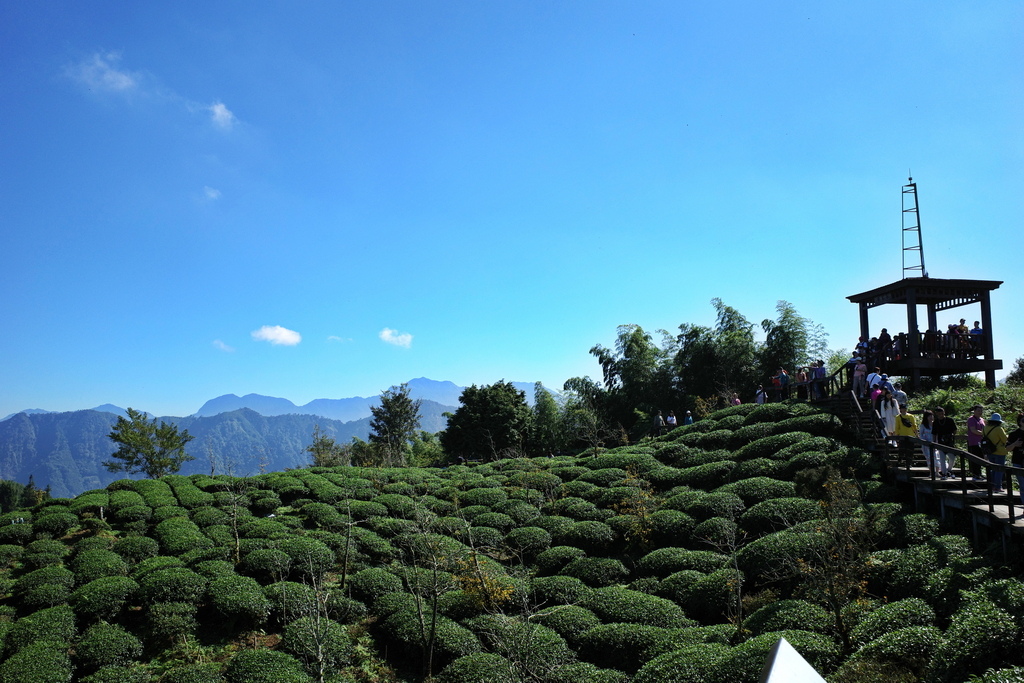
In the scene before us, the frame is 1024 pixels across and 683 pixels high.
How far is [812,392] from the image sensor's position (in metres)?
22.9

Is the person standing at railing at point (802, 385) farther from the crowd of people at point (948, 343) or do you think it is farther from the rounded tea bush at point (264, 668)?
the rounded tea bush at point (264, 668)

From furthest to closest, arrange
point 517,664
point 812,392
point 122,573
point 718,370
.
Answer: point 718,370 → point 812,392 → point 122,573 → point 517,664

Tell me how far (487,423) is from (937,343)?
22.9 metres

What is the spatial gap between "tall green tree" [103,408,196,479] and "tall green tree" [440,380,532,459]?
1540 centimetres

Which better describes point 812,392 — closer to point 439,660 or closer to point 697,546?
point 697,546

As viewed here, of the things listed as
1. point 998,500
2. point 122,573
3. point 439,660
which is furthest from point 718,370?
point 122,573

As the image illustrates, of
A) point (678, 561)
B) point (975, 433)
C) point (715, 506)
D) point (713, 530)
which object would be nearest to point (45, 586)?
point (678, 561)

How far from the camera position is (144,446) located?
1262 inches

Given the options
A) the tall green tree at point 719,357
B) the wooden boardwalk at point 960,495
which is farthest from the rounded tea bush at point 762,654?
the tall green tree at point 719,357

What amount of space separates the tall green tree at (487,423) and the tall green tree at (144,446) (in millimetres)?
15404

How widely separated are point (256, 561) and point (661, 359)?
2793 centimetres

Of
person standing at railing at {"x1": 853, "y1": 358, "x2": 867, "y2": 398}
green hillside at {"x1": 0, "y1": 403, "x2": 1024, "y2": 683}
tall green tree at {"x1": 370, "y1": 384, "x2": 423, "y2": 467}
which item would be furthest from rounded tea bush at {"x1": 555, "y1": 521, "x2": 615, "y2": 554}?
tall green tree at {"x1": 370, "y1": 384, "x2": 423, "y2": 467}

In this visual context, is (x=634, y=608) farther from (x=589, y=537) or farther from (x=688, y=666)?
(x=589, y=537)

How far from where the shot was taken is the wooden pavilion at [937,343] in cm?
2086
